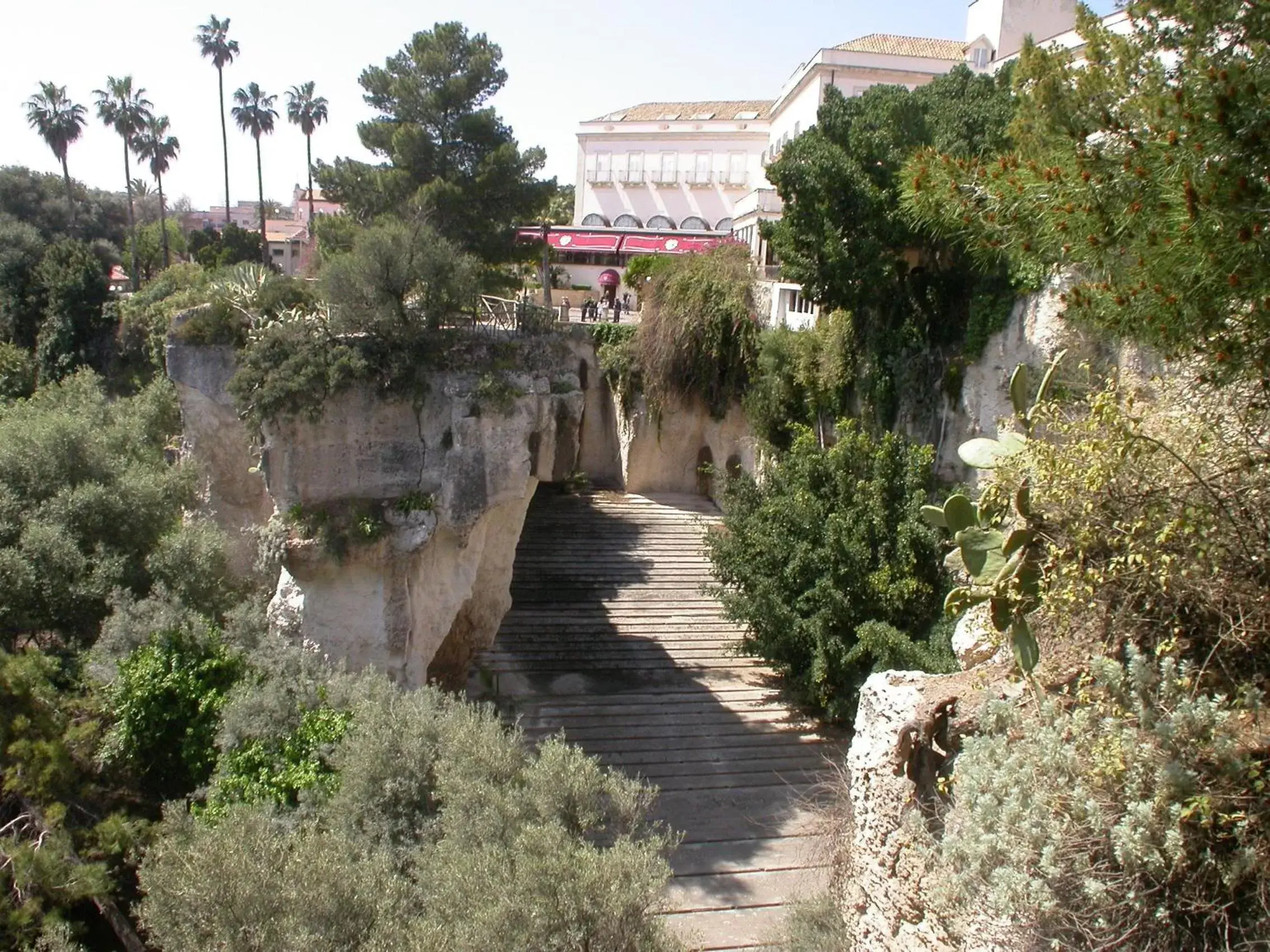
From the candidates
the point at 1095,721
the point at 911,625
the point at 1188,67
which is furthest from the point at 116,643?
the point at 1188,67

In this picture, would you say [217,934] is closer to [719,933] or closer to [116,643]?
[719,933]

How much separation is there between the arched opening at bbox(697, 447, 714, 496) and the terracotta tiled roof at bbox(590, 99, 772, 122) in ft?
65.4

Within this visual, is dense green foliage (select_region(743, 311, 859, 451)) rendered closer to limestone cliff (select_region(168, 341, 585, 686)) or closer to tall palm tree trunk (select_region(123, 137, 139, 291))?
limestone cliff (select_region(168, 341, 585, 686))

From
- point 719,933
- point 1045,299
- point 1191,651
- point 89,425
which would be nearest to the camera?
point 1191,651

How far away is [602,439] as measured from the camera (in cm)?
2428

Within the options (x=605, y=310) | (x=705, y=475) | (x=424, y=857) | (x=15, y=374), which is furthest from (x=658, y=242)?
(x=424, y=857)

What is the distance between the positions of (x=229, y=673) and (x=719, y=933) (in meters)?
6.38

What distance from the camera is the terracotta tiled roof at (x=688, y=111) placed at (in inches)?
1596

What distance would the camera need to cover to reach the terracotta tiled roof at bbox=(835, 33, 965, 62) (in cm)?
2819

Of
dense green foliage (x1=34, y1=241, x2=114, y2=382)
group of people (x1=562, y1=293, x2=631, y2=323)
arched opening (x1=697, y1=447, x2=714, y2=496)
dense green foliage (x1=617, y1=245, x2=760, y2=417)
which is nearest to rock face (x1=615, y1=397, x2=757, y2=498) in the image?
arched opening (x1=697, y1=447, x2=714, y2=496)

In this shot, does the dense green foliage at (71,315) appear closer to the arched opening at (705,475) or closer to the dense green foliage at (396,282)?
the arched opening at (705,475)

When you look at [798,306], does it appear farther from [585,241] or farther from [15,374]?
[15,374]

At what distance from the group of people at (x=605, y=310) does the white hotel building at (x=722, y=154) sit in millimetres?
1691

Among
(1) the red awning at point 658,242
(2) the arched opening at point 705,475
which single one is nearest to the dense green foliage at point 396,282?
(2) the arched opening at point 705,475
